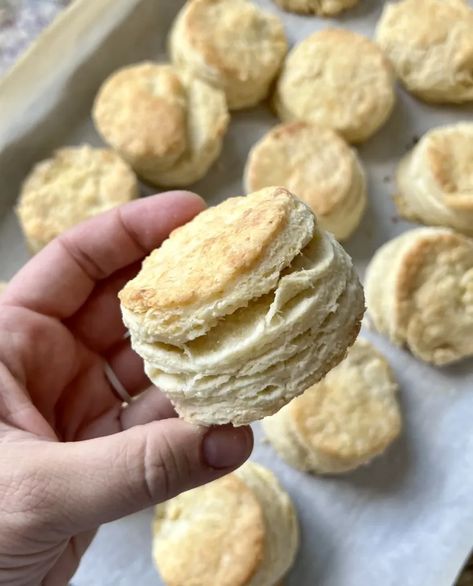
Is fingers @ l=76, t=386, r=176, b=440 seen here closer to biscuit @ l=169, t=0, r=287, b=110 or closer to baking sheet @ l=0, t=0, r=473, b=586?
baking sheet @ l=0, t=0, r=473, b=586

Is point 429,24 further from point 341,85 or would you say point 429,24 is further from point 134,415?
point 134,415

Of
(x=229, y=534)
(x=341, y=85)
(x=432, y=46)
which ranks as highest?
(x=341, y=85)

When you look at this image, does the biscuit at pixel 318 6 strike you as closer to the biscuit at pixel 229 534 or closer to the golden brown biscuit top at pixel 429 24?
the golden brown biscuit top at pixel 429 24

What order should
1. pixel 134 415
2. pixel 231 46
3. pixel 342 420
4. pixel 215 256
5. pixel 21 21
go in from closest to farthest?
1. pixel 215 256
2. pixel 134 415
3. pixel 342 420
4. pixel 231 46
5. pixel 21 21

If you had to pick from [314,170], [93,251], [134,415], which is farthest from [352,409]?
[93,251]

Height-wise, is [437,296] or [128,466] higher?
[128,466]

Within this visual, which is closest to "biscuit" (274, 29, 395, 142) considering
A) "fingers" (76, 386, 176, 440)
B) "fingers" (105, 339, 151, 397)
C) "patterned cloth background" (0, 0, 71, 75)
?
"patterned cloth background" (0, 0, 71, 75)

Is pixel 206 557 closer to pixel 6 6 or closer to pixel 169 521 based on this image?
pixel 169 521
